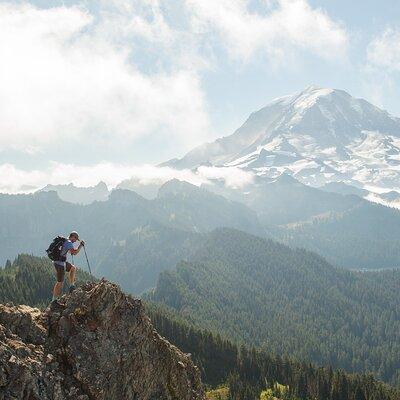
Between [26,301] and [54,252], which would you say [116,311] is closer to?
[54,252]

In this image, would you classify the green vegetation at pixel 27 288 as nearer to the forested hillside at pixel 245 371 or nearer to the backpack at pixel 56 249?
the forested hillside at pixel 245 371

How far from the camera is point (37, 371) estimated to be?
2811 centimetres

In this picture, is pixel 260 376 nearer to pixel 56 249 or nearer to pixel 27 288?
pixel 27 288

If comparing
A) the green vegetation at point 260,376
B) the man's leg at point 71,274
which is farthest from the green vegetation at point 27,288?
the man's leg at point 71,274

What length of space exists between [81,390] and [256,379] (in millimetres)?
138524

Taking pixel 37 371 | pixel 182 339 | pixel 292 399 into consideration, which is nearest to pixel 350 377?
pixel 292 399

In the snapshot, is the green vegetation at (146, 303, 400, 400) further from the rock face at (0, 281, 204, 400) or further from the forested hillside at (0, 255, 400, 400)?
the rock face at (0, 281, 204, 400)

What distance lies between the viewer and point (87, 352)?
1227 inches

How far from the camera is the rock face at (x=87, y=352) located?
91.4ft

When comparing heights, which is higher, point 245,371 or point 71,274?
point 71,274

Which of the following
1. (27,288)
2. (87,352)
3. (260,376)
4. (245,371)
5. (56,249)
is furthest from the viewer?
(27,288)

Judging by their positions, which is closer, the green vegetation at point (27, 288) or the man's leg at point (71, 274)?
the man's leg at point (71, 274)

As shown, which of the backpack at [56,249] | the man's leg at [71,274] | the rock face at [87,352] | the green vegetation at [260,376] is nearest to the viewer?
the rock face at [87,352]

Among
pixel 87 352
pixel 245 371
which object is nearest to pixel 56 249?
pixel 87 352
